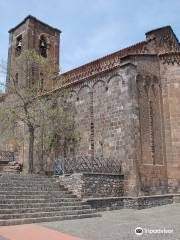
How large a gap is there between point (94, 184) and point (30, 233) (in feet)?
22.8

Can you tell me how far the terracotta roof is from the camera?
68.9 ft

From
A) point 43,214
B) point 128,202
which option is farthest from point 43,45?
point 43,214

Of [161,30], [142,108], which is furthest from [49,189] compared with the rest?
[161,30]

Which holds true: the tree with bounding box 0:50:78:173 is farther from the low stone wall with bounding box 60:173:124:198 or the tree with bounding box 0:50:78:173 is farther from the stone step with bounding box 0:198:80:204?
the stone step with bounding box 0:198:80:204

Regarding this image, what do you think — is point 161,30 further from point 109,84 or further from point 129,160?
point 129,160

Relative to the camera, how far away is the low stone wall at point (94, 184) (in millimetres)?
14961

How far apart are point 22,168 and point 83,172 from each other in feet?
32.9

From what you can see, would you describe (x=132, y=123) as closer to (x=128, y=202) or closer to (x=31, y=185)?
(x=128, y=202)

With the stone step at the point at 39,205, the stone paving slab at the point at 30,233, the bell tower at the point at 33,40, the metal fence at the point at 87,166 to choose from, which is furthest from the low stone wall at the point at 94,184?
the bell tower at the point at 33,40

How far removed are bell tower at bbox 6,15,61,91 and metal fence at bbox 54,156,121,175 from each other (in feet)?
45.6

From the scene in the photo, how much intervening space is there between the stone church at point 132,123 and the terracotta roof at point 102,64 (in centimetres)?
17

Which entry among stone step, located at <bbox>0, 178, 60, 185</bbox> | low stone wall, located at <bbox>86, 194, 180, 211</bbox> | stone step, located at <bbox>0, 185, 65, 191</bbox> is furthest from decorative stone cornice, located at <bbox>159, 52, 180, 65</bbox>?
stone step, located at <bbox>0, 185, 65, 191</bbox>

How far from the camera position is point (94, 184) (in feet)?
50.6

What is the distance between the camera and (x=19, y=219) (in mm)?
10758
